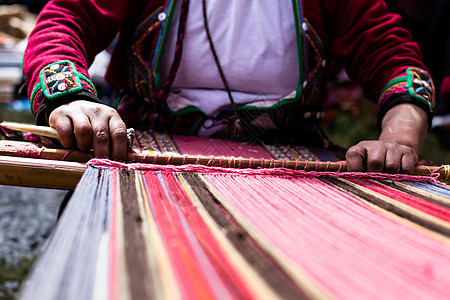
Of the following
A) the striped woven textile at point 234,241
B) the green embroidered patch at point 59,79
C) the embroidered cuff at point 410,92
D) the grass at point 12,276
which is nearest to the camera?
the striped woven textile at point 234,241

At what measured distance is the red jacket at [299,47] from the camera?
886 mm

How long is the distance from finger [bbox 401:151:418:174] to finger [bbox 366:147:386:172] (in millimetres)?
52

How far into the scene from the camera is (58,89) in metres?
0.74

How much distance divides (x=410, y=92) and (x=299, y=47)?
0.34m

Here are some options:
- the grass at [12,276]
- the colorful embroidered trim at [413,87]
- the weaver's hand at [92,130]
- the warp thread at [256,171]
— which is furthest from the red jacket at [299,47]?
the grass at [12,276]

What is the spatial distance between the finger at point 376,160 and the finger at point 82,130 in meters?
0.59

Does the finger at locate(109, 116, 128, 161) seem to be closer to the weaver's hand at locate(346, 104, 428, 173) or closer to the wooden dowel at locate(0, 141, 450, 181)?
the wooden dowel at locate(0, 141, 450, 181)

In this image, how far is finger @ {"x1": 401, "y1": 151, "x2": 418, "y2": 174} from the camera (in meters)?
0.81

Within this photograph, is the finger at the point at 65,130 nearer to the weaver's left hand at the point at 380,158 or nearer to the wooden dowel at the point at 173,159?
the wooden dowel at the point at 173,159

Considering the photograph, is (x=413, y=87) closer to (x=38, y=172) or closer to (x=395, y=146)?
(x=395, y=146)

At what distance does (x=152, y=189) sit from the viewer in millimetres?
563

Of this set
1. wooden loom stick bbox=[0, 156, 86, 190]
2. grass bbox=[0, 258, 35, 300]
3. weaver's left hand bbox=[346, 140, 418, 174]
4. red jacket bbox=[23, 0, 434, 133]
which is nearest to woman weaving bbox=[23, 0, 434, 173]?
red jacket bbox=[23, 0, 434, 133]

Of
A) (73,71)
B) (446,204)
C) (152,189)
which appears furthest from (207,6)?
(446,204)

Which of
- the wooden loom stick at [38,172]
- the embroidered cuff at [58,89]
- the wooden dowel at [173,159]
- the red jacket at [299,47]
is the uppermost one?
the red jacket at [299,47]
